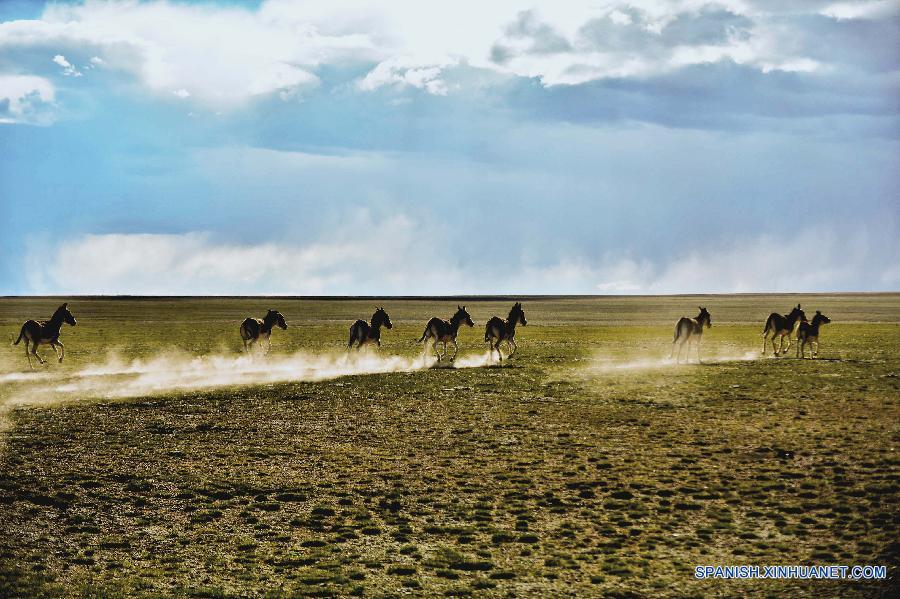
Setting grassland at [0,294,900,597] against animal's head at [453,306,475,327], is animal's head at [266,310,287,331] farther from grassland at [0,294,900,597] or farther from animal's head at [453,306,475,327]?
grassland at [0,294,900,597]

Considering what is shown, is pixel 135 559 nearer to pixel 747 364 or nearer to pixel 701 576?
pixel 701 576

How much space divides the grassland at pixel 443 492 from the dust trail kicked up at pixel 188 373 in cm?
151

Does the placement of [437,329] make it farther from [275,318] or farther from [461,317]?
[275,318]

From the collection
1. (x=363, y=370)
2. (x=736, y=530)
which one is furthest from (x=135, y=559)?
(x=363, y=370)

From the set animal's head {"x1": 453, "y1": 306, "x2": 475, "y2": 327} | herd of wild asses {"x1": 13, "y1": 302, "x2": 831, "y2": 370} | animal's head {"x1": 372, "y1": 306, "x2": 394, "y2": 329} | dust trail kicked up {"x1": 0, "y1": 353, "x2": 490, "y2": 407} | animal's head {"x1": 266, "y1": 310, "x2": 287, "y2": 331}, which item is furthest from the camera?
animal's head {"x1": 266, "y1": 310, "x2": 287, "y2": 331}

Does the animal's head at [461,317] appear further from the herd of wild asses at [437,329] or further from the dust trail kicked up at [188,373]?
the dust trail kicked up at [188,373]

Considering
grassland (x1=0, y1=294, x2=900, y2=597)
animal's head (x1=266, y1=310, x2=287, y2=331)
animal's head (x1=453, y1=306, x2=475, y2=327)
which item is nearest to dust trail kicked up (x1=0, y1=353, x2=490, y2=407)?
grassland (x1=0, y1=294, x2=900, y2=597)

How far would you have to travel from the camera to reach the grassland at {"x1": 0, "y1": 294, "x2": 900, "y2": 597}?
9.73 m

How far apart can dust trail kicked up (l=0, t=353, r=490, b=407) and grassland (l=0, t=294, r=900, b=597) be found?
1.51 meters

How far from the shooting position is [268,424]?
66.5ft

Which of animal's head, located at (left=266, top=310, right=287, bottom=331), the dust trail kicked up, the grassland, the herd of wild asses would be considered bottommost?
the grassland

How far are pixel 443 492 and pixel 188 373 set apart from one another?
73.4 feet

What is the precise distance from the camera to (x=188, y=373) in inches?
1299

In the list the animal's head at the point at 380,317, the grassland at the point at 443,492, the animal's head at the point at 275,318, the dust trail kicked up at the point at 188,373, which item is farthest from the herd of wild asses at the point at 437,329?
the grassland at the point at 443,492
